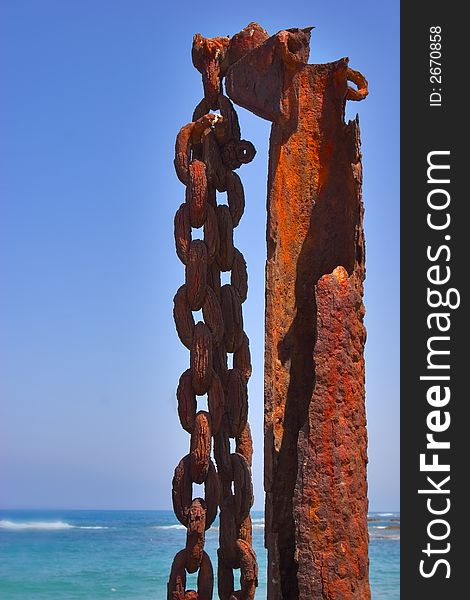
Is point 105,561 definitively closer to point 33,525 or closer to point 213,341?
point 33,525

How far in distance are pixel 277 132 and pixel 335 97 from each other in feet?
0.80

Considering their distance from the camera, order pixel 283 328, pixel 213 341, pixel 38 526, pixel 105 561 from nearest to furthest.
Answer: pixel 283 328 → pixel 213 341 → pixel 105 561 → pixel 38 526

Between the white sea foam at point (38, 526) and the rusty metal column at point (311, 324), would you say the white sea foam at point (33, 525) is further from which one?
the rusty metal column at point (311, 324)

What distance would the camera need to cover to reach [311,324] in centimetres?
362

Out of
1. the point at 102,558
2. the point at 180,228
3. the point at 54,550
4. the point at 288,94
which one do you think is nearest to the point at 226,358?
the point at 180,228

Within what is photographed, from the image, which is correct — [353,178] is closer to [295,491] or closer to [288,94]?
[288,94]

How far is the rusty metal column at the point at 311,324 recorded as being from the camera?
3246 millimetres

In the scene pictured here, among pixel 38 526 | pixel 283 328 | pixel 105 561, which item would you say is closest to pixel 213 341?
pixel 283 328

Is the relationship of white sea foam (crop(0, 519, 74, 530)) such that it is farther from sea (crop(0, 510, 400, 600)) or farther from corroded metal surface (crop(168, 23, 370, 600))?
corroded metal surface (crop(168, 23, 370, 600))

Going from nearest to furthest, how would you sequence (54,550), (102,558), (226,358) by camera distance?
1. (226,358)
2. (102,558)
3. (54,550)

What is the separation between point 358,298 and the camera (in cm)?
346

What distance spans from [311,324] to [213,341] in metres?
0.45

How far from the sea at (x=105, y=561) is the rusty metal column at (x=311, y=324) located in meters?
9.75

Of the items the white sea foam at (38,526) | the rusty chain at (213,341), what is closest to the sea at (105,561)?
the white sea foam at (38,526)
